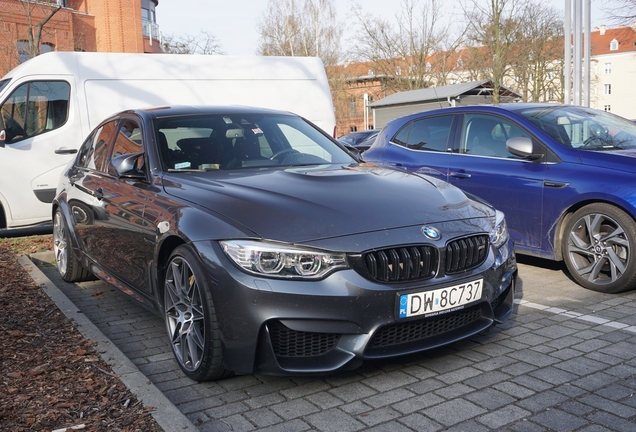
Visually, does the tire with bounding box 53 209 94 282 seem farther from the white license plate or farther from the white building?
the white building

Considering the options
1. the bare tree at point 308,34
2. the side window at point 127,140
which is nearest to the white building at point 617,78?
the bare tree at point 308,34

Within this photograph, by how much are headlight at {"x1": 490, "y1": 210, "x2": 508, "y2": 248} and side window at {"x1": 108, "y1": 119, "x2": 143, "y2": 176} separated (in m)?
2.58

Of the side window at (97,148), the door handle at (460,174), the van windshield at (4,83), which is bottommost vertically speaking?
the door handle at (460,174)

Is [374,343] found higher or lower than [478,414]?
higher

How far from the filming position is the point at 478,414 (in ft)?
10.8

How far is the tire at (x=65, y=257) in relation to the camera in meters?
6.45

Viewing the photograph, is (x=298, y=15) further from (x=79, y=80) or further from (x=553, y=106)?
(x=553, y=106)

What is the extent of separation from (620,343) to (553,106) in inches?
128

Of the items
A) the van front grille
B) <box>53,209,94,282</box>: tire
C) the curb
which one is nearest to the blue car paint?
the van front grille

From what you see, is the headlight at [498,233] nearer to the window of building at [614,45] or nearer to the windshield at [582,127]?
the windshield at [582,127]

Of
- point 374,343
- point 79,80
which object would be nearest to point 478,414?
Answer: point 374,343

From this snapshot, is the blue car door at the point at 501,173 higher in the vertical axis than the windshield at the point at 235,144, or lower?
lower

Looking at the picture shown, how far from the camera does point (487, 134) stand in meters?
6.84

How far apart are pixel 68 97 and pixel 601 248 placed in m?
7.61
